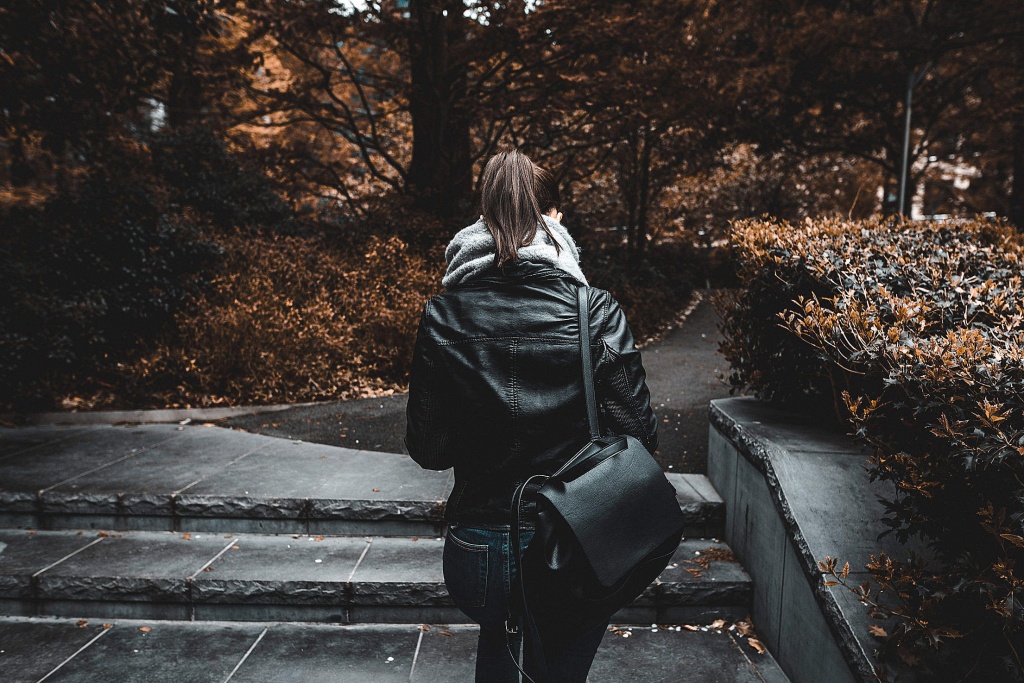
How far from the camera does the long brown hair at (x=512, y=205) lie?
1818 mm

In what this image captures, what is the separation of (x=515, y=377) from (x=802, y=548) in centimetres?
182

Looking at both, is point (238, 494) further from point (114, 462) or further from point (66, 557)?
point (114, 462)

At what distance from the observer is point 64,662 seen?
10.2ft

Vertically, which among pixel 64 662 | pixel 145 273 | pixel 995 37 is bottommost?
pixel 64 662

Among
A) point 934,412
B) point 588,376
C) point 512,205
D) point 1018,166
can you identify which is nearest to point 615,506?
point 588,376

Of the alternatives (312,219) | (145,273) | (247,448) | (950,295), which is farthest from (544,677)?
(312,219)

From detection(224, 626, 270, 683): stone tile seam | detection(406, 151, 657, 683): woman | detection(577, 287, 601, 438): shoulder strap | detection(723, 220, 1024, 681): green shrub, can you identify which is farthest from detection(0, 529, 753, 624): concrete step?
detection(577, 287, 601, 438): shoulder strap

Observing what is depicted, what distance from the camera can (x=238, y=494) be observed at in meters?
4.11

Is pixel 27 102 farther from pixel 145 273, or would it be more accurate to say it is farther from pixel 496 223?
pixel 496 223

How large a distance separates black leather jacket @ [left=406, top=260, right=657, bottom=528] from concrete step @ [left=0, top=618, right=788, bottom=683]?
1.66m

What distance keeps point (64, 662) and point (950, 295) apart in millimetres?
4543

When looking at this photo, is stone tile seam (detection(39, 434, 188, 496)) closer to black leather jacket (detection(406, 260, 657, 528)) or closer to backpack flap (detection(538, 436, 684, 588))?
black leather jacket (detection(406, 260, 657, 528))

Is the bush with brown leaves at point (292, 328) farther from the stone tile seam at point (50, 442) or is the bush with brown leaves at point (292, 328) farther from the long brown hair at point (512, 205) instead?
the long brown hair at point (512, 205)

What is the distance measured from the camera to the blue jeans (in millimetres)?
1823
